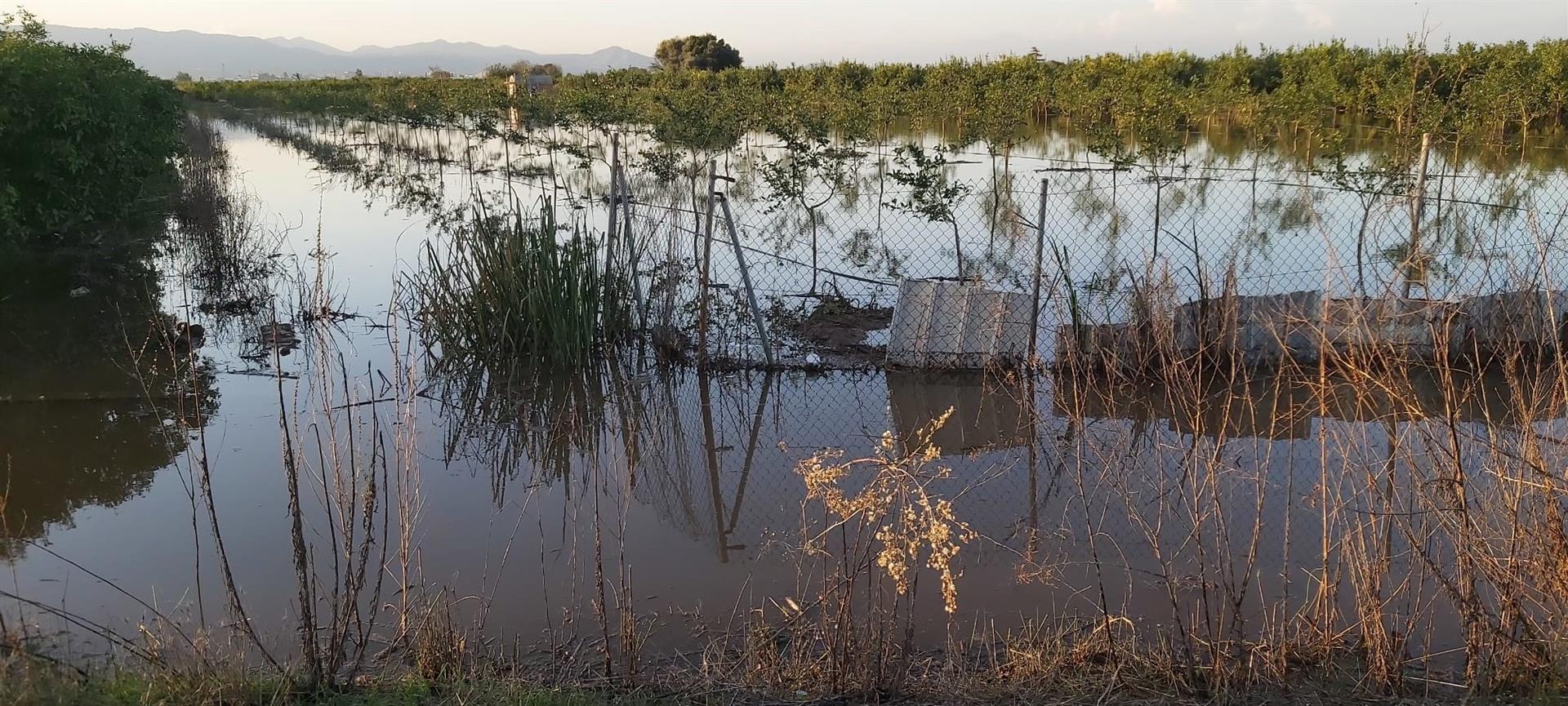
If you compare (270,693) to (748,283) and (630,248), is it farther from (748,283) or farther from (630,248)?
(630,248)

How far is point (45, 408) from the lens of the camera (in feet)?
21.4

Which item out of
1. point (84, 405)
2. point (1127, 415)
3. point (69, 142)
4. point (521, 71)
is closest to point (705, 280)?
point (1127, 415)

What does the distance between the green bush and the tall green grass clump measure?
5.79 m

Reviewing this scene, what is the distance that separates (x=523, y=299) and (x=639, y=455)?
1.79 meters

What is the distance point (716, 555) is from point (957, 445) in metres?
1.86

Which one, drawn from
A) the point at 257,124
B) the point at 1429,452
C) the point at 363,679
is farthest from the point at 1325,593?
the point at 257,124

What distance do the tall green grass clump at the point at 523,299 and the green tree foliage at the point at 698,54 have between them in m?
51.1

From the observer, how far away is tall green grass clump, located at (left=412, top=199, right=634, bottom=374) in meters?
7.11

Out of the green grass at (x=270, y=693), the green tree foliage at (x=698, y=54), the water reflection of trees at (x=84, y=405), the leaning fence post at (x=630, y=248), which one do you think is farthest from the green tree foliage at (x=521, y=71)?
the green grass at (x=270, y=693)

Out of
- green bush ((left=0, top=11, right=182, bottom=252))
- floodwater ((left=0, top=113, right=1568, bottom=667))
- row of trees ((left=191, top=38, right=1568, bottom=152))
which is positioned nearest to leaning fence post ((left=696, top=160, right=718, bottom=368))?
floodwater ((left=0, top=113, right=1568, bottom=667))

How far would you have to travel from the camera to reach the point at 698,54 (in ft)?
192

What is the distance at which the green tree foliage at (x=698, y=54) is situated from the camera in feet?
190

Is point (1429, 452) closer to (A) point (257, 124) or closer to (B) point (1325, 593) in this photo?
(B) point (1325, 593)

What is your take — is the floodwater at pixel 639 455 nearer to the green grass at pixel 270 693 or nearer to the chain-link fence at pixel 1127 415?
the chain-link fence at pixel 1127 415
